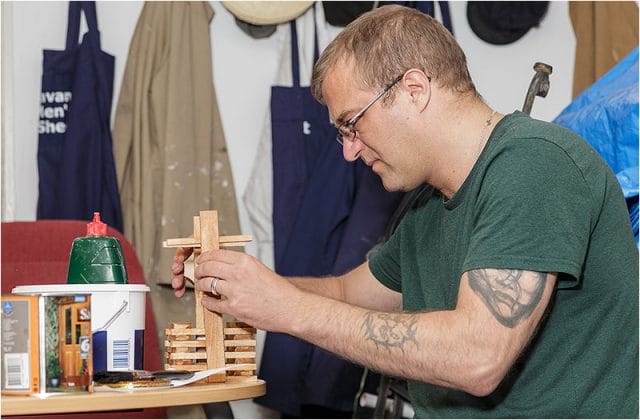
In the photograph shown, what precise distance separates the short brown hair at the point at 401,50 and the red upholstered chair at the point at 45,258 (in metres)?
0.86

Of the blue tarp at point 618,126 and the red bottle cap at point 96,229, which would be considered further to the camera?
the blue tarp at point 618,126

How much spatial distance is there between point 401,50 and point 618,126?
83cm

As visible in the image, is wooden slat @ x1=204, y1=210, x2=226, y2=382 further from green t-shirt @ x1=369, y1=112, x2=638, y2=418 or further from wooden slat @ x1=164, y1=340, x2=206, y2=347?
green t-shirt @ x1=369, y1=112, x2=638, y2=418

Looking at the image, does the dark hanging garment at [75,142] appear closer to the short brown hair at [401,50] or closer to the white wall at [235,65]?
the white wall at [235,65]

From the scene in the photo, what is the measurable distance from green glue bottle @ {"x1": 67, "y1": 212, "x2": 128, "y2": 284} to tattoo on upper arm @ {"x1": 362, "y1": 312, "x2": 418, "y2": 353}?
432 millimetres

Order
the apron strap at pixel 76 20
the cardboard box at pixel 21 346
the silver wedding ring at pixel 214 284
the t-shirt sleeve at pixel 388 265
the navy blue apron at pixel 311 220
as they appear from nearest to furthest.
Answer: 1. the cardboard box at pixel 21 346
2. the silver wedding ring at pixel 214 284
3. the t-shirt sleeve at pixel 388 265
4. the navy blue apron at pixel 311 220
5. the apron strap at pixel 76 20

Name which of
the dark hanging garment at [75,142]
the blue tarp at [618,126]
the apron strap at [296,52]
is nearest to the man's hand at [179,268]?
the blue tarp at [618,126]

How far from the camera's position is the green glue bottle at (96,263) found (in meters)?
1.62

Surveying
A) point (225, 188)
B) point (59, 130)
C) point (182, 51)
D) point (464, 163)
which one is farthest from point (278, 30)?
point (464, 163)

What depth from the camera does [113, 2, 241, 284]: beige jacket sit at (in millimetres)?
3148

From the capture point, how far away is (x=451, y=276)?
1774mm

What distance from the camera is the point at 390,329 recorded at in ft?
4.94

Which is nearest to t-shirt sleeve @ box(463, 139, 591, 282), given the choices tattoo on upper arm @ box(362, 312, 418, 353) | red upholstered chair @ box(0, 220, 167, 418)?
tattoo on upper arm @ box(362, 312, 418, 353)

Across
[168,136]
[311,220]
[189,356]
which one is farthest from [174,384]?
[168,136]
